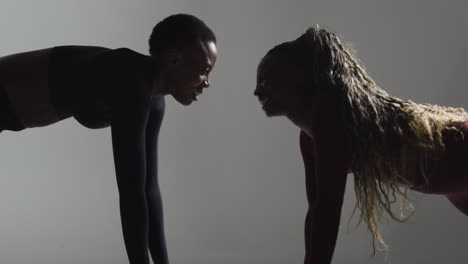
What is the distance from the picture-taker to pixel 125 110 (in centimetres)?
94

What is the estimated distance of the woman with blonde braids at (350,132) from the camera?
2.97 feet

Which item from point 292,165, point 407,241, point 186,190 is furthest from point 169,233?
point 407,241

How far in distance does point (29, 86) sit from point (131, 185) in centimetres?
26

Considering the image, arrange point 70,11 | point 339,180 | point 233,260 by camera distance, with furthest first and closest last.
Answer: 1. point 70,11
2. point 233,260
3. point 339,180

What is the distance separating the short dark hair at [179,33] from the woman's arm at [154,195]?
121 mm

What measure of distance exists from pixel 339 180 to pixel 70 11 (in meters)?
1.18

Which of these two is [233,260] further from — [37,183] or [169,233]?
[37,183]

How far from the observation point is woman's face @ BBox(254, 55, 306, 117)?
976 millimetres

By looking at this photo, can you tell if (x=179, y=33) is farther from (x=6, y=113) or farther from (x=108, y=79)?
(x=6, y=113)

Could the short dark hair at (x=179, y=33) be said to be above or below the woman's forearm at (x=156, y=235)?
above

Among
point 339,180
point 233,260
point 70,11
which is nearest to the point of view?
point 339,180

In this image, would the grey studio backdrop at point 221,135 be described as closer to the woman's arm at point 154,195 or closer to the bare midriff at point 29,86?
the woman's arm at point 154,195

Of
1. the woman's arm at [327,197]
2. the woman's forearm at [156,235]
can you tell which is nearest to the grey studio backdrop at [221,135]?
the woman's forearm at [156,235]

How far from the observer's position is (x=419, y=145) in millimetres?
973
